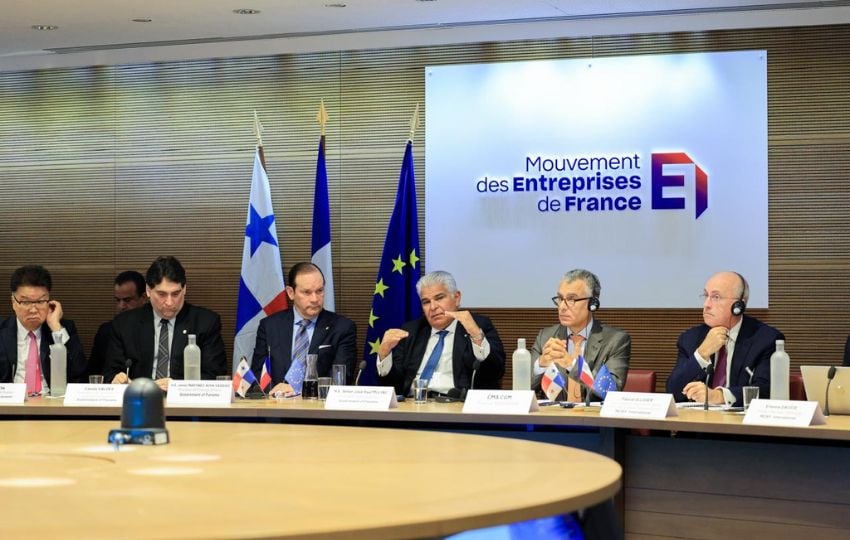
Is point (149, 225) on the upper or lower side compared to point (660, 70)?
lower

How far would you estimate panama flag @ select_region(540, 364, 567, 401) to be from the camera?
17.8 ft

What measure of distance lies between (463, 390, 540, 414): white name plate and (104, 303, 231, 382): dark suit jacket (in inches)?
82.2

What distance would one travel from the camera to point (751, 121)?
7004 mm

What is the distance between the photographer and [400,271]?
24.1 feet

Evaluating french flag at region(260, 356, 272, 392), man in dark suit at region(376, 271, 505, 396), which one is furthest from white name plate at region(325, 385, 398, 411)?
man in dark suit at region(376, 271, 505, 396)

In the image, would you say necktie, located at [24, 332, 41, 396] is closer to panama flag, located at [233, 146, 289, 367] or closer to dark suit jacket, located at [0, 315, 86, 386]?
dark suit jacket, located at [0, 315, 86, 386]

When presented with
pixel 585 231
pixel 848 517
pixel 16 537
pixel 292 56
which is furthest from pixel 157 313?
pixel 16 537

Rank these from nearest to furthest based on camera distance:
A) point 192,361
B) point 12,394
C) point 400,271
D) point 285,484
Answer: point 285,484, point 12,394, point 192,361, point 400,271

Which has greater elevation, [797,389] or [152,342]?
[152,342]

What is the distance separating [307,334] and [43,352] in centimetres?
150

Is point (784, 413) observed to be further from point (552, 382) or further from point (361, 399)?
point (361, 399)

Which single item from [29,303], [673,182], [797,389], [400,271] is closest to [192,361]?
[29,303]

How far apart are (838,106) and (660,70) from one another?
3.42 ft

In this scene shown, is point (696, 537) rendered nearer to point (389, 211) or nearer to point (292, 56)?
point (389, 211)
